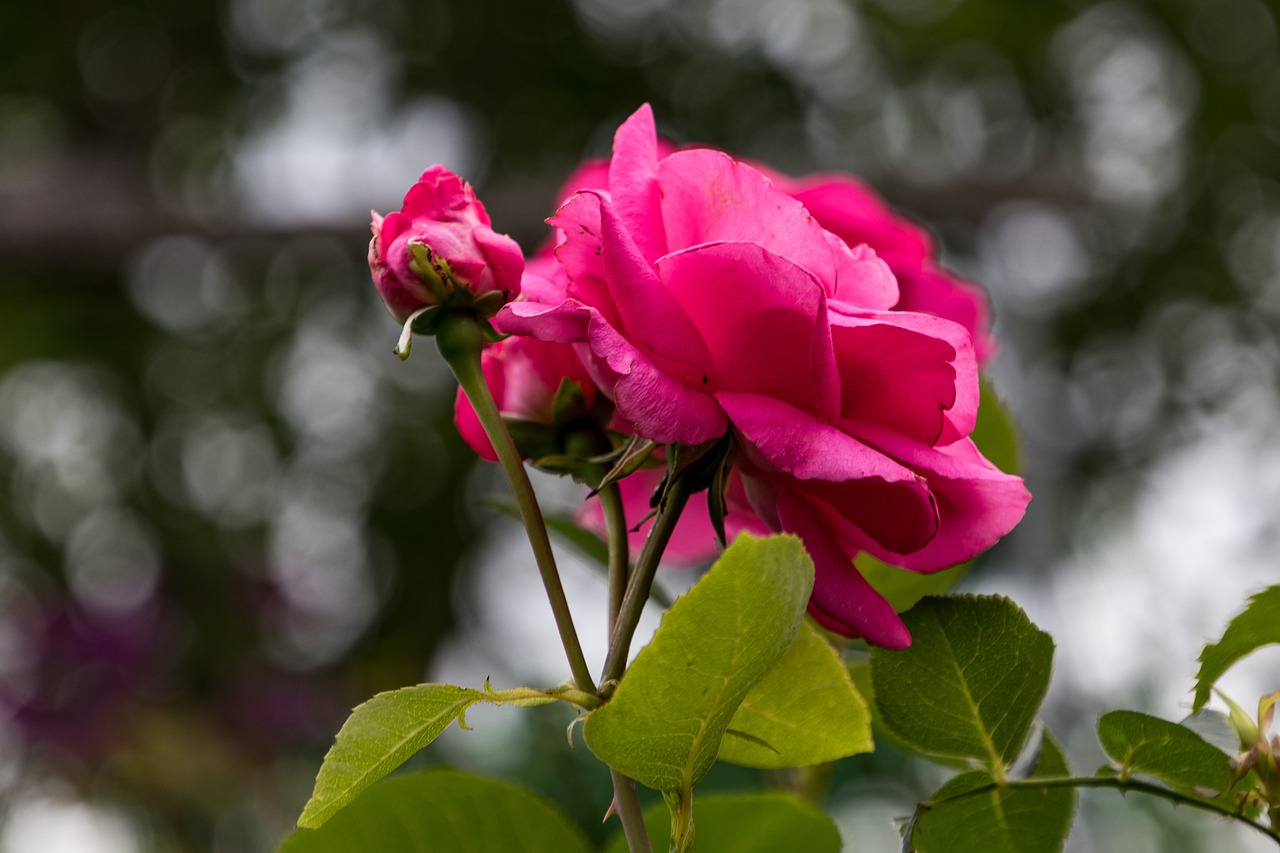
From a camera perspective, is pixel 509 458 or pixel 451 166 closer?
pixel 509 458

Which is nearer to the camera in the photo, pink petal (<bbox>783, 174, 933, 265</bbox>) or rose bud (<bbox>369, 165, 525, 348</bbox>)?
rose bud (<bbox>369, 165, 525, 348</bbox>)

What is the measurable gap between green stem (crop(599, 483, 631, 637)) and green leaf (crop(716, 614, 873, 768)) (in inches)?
1.1

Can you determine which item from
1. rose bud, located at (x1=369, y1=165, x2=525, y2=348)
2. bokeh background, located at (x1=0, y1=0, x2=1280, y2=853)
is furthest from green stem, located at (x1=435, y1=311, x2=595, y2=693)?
bokeh background, located at (x1=0, y1=0, x2=1280, y2=853)

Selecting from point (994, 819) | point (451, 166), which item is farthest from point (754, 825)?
point (451, 166)

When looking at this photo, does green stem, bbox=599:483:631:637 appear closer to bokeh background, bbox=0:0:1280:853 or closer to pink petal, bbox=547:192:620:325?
pink petal, bbox=547:192:620:325

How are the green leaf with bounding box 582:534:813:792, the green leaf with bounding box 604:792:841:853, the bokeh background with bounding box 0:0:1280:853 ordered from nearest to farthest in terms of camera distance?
1. the green leaf with bounding box 582:534:813:792
2. the green leaf with bounding box 604:792:841:853
3. the bokeh background with bounding box 0:0:1280:853

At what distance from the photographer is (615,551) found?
0.20 metres

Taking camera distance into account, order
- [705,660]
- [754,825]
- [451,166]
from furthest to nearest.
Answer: [451,166], [754,825], [705,660]

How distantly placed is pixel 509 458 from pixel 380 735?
48mm

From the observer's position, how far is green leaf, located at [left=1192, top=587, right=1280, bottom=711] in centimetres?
19

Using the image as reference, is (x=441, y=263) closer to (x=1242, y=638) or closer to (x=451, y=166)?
(x=1242, y=638)

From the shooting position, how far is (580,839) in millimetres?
253

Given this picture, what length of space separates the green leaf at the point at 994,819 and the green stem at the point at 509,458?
0.23ft

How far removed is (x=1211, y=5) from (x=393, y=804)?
3237 millimetres
